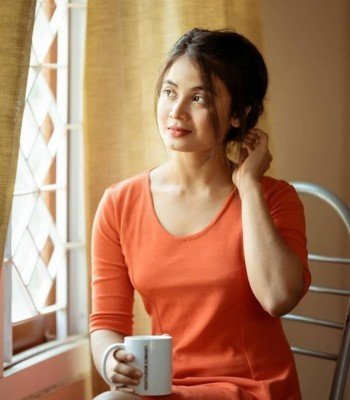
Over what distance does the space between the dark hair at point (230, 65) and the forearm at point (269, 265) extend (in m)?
0.20

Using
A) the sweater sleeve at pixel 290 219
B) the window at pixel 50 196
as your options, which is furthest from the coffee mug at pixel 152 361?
the window at pixel 50 196

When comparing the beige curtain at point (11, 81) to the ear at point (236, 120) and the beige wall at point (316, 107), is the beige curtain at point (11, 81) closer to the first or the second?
the ear at point (236, 120)

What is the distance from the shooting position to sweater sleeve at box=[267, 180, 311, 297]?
163cm

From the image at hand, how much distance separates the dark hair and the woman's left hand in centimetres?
2

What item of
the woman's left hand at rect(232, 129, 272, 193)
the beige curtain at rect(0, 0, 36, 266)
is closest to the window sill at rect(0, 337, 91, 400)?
the beige curtain at rect(0, 0, 36, 266)

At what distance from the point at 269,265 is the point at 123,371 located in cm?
34

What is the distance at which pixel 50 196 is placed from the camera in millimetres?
2090

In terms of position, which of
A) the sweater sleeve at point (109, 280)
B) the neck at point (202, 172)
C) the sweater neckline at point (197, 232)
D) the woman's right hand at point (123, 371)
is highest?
the neck at point (202, 172)

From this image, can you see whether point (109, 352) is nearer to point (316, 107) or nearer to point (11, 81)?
point (11, 81)

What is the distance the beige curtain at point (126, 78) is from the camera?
6.33ft

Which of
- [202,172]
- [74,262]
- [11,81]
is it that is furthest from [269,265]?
[74,262]

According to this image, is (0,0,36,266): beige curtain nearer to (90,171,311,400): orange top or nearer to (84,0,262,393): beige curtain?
(90,171,311,400): orange top

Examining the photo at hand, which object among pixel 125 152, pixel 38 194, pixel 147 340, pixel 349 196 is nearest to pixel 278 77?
pixel 349 196

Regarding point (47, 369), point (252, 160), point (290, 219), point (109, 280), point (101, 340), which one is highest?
point (252, 160)
